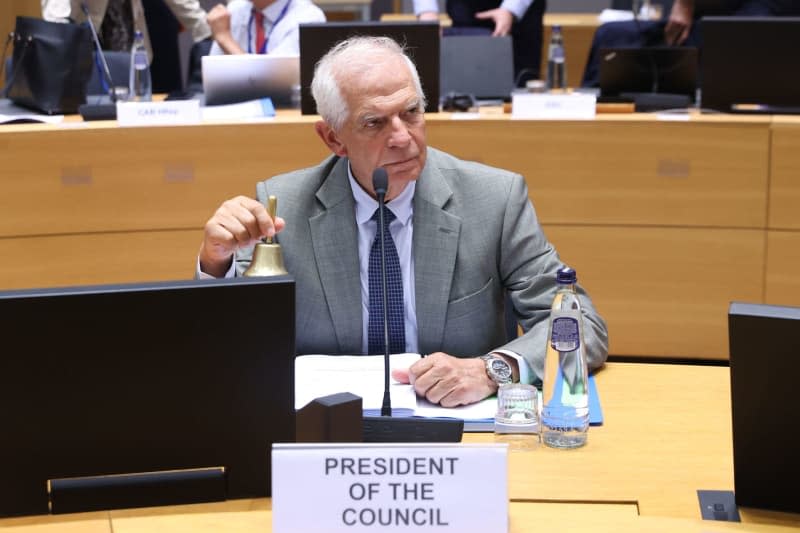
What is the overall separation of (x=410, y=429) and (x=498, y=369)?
395 millimetres

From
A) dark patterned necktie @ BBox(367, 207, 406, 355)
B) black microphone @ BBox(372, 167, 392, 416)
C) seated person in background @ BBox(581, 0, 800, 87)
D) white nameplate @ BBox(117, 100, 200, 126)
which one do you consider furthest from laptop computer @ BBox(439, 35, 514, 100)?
black microphone @ BBox(372, 167, 392, 416)

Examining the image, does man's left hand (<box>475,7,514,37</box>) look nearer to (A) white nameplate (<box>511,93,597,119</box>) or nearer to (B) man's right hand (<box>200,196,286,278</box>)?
(A) white nameplate (<box>511,93,597,119</box>)

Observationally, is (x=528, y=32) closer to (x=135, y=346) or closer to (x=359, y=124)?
(x=359, y=124)

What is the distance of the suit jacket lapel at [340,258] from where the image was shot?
2.23 metres

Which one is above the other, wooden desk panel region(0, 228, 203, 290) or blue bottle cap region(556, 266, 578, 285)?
blue bottle cap region(556, 266, 578, 285)

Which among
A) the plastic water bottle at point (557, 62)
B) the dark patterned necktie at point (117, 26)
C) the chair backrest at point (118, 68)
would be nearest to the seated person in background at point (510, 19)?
the plastic water bottle at point (557, 62)

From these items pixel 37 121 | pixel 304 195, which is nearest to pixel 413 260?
pixel 304 195

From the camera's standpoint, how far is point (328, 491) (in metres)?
1.27

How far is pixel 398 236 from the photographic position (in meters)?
2.31

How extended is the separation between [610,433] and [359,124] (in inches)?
32.8

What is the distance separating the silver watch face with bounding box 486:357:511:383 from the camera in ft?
6.34

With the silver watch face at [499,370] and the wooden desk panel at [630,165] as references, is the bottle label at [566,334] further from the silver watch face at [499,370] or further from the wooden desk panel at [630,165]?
the wooden desk panel at [630,165]

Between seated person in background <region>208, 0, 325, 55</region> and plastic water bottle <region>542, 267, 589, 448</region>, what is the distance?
324 centimetres

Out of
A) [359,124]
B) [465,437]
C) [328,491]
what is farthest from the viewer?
[359,124]
